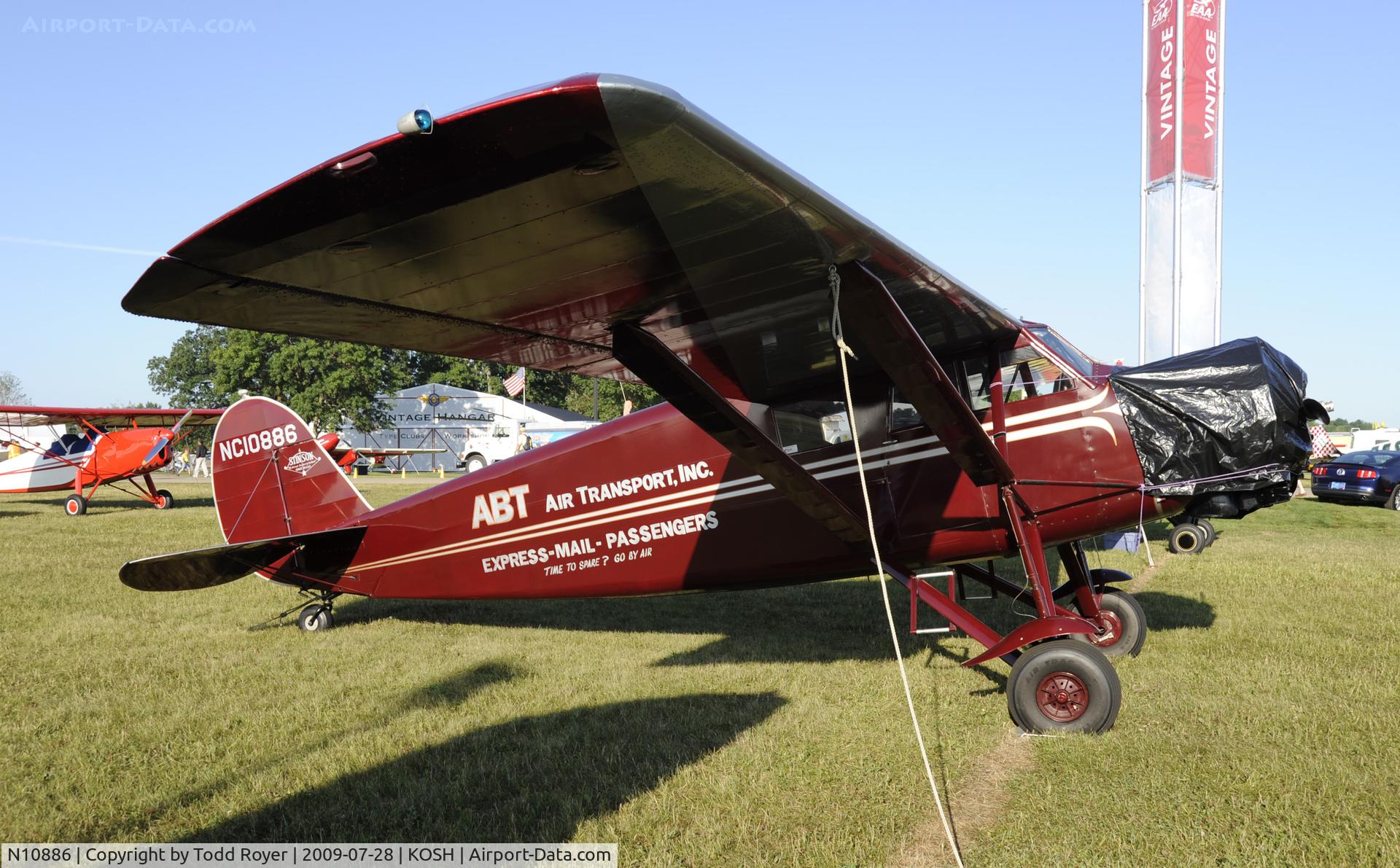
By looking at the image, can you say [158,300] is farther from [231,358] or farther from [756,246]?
[231,358]

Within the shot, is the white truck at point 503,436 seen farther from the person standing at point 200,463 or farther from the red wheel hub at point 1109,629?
the red wheel hub at point 1109,629

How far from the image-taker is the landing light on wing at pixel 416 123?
85.0 inches

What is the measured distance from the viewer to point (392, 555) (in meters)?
7.87

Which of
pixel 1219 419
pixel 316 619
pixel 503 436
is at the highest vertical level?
pixel 1219 419

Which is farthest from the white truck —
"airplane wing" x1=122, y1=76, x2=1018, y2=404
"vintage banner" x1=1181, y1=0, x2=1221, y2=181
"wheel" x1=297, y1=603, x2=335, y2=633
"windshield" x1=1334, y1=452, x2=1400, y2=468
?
"airplane wing" x1=122, y1=76, x2=1018, y2=404

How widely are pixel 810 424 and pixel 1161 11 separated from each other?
1715 cm

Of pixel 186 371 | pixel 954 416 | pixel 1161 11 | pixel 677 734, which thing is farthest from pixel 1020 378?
pixel 186 371

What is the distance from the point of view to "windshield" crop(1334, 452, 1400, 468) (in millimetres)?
21547

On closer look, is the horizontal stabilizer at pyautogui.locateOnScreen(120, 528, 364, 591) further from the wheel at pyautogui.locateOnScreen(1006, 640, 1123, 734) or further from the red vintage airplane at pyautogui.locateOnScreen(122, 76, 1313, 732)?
the wheel at pyautogui.locateOnScreen(1006, 640, 1123, 734)

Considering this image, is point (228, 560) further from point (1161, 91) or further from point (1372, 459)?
point (1372, 459)

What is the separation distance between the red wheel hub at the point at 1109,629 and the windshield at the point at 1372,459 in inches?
802

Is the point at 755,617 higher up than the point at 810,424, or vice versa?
the point at 810,424

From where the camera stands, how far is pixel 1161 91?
58.3 feet

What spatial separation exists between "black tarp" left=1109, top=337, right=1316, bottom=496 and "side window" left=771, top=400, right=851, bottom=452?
183cm
